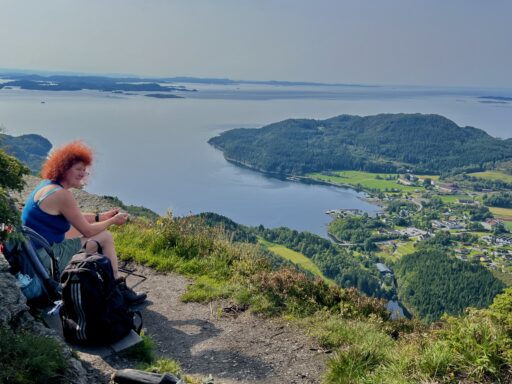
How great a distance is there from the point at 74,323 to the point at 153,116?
6203 inches

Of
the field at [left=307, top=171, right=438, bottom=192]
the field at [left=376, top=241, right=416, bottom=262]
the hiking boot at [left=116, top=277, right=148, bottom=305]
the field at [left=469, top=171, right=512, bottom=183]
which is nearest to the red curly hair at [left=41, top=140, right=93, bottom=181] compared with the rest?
the hiking boot at [left=116, top=277, right=148, bottom=305]

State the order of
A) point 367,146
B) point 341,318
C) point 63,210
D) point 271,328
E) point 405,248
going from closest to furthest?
point 63,210 → point 271,328 → point 341,318 → point 405,248 → point 367,146

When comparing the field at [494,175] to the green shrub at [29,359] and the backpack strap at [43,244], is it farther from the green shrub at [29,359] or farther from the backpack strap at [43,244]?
the green shrub at [29,359]

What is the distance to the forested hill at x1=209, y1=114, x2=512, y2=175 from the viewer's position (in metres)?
121

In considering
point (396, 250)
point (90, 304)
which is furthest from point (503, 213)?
point (90, 304)

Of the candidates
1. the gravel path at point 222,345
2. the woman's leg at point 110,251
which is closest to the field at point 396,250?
the gravel path at point 222,345

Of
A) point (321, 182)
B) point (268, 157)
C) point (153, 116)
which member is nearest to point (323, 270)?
point (321, 182)

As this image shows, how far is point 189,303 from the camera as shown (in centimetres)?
556

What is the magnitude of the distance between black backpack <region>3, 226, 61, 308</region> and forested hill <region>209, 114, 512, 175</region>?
109 metres

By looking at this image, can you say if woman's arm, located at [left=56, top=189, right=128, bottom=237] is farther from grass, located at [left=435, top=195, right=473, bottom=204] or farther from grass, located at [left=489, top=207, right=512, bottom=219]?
grass, located at [left=435, top=195, right=473, bottom=204]

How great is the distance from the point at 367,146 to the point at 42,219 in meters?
144

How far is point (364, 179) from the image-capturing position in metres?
109

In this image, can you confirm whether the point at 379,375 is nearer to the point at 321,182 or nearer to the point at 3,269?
the point at 3,269

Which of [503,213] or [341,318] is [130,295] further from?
[503,213]
